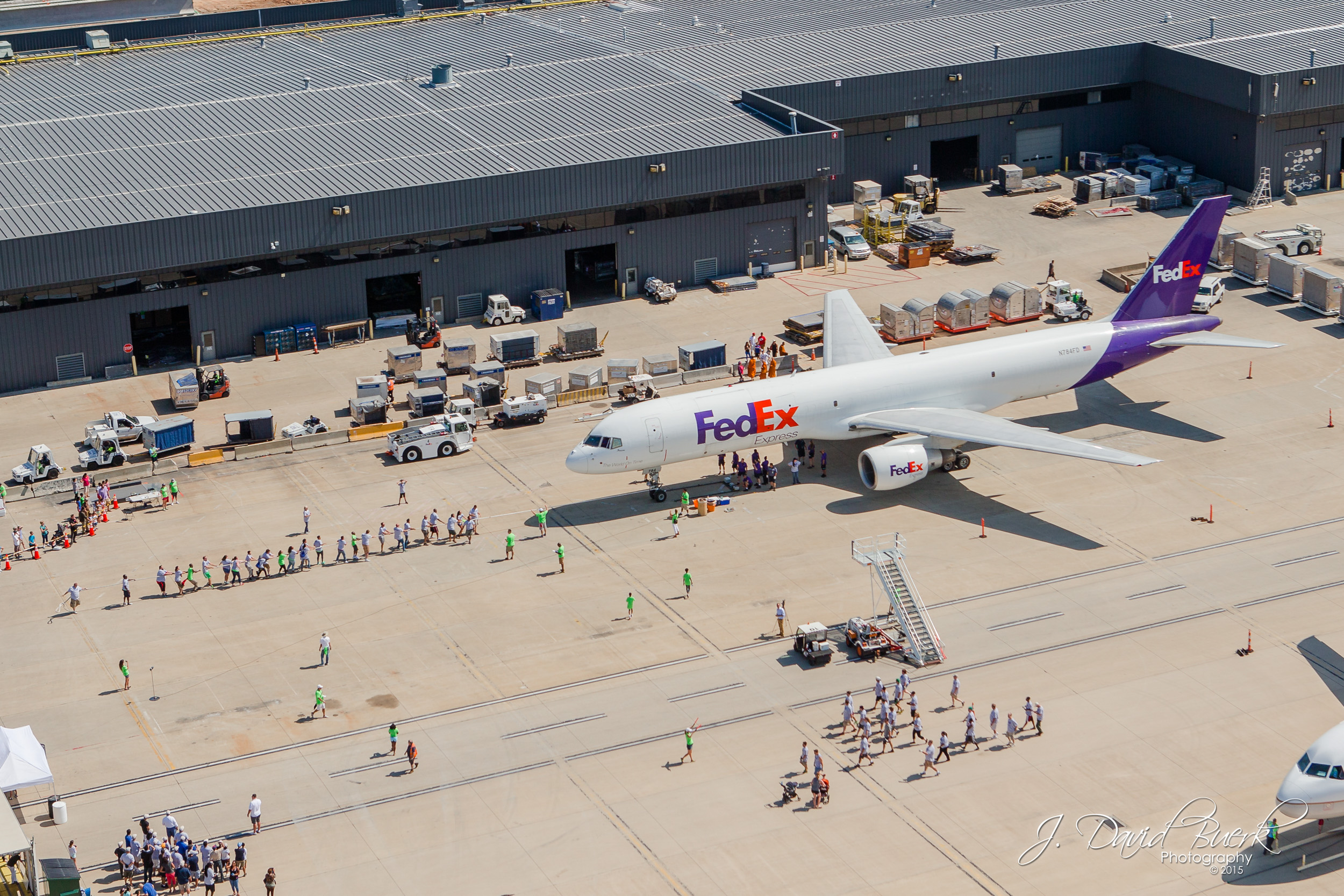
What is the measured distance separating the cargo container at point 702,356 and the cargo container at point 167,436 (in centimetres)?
2744

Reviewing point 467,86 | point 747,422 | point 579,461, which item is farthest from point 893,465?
point 467,86

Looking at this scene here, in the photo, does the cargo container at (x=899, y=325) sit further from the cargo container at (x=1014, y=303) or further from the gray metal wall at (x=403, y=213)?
the gray metal wall at (x=403, y=213)

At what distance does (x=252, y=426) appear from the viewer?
91438mm

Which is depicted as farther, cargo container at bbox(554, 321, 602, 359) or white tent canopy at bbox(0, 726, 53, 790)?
cargo container at bbox(554, 321, 602, 359)

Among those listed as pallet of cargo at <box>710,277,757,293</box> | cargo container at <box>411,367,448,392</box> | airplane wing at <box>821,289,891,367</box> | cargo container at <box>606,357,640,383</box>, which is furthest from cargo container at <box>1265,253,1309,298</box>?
cargo container at <box>411,367,448,392</box>

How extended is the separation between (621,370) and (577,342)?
18.1 feet

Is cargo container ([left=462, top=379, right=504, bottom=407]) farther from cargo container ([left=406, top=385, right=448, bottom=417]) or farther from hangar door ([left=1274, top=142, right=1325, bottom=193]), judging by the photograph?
hangar door ([left=1274, top=142, right=1325, bottom=193])

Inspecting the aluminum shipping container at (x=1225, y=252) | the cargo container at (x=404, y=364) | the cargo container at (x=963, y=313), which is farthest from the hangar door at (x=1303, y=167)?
the cargo container at (x=404, y=364)

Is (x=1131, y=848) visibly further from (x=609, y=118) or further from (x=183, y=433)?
(x=609, y=118)

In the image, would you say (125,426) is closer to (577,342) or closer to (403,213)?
(403,213)

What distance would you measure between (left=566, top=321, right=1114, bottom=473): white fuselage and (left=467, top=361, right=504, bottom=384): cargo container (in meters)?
15.6

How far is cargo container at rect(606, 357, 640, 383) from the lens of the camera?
321 ft

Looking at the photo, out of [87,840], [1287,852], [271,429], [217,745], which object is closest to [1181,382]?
[1287,852]

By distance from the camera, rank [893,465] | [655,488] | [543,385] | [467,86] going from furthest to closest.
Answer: [467,86]
[543,385]
[655,488]
[893,465]
